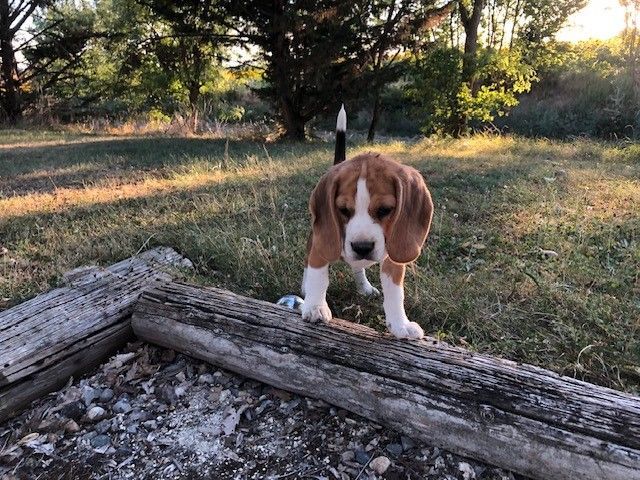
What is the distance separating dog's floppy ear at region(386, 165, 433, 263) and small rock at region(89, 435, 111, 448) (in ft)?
5.01

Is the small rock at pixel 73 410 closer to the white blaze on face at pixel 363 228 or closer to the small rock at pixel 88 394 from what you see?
the small rock at pixel 88 394

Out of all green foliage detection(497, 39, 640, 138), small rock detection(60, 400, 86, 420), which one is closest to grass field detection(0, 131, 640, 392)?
small rock detection(60, 400, 86, 420)

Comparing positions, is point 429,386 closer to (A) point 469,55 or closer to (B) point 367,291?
(B) point 367,291

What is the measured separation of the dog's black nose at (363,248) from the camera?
2.12m

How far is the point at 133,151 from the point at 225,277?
23.5 ft

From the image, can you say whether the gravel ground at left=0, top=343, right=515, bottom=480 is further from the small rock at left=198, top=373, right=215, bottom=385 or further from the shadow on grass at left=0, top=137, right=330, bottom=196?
the shadow on grass at left=0, top=137, right=330, bottom=196

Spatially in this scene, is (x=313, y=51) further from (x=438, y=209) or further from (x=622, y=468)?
(x=622, y=468)

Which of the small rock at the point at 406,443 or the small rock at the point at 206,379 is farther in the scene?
the small rock at the point at 206,379

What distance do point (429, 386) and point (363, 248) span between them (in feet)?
2.14

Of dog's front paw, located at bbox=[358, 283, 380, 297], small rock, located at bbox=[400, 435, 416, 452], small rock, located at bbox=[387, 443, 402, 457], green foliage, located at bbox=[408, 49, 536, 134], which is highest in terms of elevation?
green foliage, located at bbox=[408, 49, 536, 134]

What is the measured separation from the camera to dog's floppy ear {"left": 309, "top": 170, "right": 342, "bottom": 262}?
2252 millimetres

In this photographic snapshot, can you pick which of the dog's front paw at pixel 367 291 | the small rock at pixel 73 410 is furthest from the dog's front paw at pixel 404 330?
the small rock at pixel 73 410

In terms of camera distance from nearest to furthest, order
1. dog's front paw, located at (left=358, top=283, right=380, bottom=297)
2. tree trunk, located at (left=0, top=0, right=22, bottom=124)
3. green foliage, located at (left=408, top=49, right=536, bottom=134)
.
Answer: dog's front paw, located at (left=358, top=283, right=380, bottom=297) → green foliage, located at (left=408, top=49, right=536, bottom=134) → tree trunk, located at (left=0, top=0, right=22, bottom=124)

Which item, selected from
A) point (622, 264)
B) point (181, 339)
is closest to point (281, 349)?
point (181, 339)
